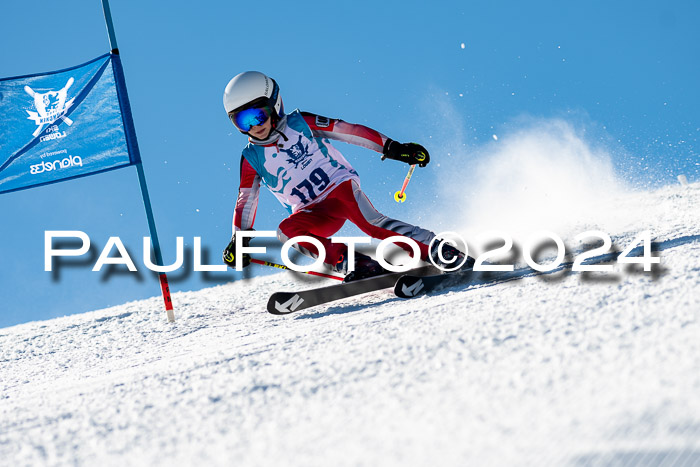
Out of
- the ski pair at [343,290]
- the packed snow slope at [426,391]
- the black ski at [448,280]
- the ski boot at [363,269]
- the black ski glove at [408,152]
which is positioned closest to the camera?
the packed snow slope at [426,391]

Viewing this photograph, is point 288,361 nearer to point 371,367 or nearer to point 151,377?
point 371,367

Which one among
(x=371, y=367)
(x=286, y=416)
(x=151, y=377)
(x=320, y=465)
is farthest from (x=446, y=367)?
(x=151, y=377)

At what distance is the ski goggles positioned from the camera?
430 cm

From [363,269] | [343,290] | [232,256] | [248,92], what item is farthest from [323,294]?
[248,92]

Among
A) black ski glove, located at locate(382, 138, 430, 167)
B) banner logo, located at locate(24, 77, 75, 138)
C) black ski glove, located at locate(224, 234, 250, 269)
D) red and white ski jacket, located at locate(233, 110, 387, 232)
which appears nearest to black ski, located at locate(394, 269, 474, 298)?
black ski glove, located at locate(382, 138, 430, 167)

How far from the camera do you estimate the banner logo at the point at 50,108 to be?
5754 millimetres

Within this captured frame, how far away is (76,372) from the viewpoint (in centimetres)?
334

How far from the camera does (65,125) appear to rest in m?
5.75

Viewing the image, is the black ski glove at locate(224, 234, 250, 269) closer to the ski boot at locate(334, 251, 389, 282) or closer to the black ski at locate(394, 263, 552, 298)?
the ski boot at locate(334, 251, 389, 282)

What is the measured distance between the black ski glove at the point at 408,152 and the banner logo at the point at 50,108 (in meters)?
3.18

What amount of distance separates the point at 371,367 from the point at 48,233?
167 inches

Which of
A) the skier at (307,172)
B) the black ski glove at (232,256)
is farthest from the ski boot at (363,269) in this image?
the black ski glove at (232,256)

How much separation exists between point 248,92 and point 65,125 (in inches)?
96.0

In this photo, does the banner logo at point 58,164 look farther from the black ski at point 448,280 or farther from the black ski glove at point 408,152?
the black ski at point 448,280
